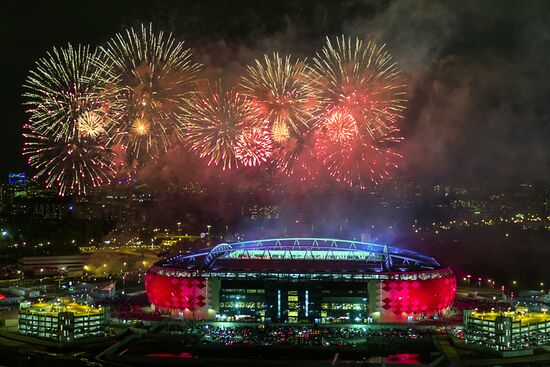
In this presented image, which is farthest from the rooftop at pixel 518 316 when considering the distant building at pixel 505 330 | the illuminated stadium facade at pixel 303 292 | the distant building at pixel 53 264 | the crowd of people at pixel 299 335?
the distant building at pixel 53 264

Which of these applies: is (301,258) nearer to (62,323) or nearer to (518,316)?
(518,316)

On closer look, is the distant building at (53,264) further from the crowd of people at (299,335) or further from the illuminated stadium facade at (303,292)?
the crowd of people at (299,335)

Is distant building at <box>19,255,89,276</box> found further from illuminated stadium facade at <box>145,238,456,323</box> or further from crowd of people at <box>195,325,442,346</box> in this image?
crowd of people at <box>195,325,442,346</box>

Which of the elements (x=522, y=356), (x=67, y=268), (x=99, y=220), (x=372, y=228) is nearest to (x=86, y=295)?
(x=67, y=268)

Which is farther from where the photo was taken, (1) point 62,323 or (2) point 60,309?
(2) point 60,309

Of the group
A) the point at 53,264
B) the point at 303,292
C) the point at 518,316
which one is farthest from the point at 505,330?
the point at 53,264

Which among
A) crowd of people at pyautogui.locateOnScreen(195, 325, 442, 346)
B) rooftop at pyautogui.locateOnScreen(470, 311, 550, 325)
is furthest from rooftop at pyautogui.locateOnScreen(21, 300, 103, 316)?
rooftop at pyautogui.locateOnScreen(470, 311, 550, 325)
